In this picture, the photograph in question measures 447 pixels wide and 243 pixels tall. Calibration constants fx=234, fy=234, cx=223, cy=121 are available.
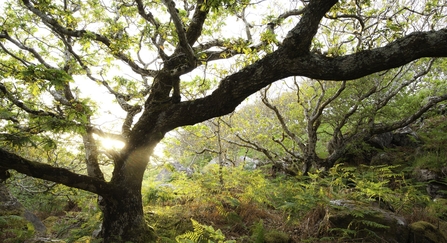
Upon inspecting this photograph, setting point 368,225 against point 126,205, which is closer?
point 368,225

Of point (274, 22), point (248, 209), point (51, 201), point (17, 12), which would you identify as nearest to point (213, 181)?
point (248, 209)

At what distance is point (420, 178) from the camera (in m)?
7.89

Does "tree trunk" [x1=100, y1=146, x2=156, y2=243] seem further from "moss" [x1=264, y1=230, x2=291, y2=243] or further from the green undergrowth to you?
"moss" [x1=264, y1=230, x2=291, y2=243]

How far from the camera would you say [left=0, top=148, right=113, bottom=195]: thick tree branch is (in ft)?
12.6

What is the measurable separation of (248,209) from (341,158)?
6.42m

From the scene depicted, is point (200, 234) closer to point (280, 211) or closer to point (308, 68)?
point (308, 68)

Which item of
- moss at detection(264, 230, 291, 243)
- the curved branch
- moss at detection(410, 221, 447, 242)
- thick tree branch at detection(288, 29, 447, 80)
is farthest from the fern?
the curved branch

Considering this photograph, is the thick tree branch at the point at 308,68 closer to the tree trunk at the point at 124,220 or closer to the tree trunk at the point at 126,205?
Answer: the tree trunk at the point at 126,205

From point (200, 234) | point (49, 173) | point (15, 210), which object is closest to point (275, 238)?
point (200, 234)

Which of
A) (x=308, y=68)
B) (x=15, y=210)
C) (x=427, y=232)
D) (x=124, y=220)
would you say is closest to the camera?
(x=308, y=68)

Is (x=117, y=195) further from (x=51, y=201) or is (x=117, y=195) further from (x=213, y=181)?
(x=51, y=201)

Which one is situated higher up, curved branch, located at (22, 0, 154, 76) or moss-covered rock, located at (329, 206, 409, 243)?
curved branch, located at (22, 0, 154, 76)

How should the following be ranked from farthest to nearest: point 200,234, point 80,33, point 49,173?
point 80,33, point 49,173, point 200,234

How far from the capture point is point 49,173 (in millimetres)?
4059
